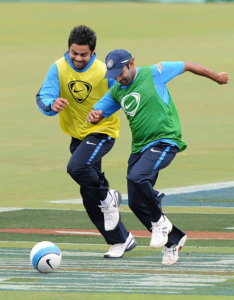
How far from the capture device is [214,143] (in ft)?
68.0

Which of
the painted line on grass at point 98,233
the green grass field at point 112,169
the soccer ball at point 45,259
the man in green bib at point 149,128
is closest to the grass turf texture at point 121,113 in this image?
the green grass field at point 112,169

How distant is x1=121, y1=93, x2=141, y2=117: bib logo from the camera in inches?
308

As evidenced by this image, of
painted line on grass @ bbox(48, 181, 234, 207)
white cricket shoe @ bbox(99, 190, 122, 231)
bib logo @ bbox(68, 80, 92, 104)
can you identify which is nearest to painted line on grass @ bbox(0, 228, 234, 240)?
white cricket shoe @ bbox(99, 190, 122, 231)

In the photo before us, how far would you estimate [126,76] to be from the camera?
7.82 m

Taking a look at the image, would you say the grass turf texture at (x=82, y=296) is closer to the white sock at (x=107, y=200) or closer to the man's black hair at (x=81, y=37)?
the white sock at (x=107, y=200)

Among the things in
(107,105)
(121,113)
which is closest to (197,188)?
(107,105)

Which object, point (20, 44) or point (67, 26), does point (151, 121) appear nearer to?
point (20, 44)

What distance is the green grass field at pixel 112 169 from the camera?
679 centimetres

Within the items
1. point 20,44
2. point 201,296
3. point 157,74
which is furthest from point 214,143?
point 20,44

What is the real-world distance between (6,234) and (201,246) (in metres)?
2.39

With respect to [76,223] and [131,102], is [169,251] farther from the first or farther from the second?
[76,223]

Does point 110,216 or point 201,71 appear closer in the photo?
point 201,71

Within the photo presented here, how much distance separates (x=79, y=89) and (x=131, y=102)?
0.98 metres

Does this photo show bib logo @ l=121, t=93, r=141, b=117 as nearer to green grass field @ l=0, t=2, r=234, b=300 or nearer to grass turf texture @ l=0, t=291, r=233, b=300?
green grass field @ l=0, t=2, r=234, b=300
